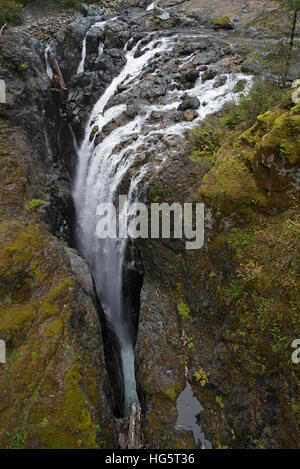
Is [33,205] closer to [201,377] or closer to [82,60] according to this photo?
[201,377]

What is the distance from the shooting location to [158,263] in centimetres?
762

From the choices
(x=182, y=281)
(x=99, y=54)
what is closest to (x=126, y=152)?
(x=182, y=281)

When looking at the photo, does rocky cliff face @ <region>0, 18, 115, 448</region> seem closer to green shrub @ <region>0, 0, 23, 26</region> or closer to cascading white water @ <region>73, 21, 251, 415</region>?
cascading white water @ <region>73, 21, 251, 415</region>

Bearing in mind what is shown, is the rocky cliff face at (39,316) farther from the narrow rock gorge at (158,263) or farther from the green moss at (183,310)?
the green moss at (183,310)

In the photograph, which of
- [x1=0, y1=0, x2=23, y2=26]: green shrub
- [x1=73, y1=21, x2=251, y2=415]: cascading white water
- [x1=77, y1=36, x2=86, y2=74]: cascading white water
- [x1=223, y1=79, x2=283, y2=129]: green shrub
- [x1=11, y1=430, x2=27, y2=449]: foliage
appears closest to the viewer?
[x1=11, y1=430, x2=27, y2=449]: foliage

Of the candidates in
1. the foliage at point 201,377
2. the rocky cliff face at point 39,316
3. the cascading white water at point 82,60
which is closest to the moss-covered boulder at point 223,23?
the cascading white water at point 82,60

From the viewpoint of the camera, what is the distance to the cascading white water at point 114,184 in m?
9.20

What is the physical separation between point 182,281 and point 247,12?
2060 centimetres

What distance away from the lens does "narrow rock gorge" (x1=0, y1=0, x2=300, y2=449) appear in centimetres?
463

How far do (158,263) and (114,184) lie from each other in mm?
3725

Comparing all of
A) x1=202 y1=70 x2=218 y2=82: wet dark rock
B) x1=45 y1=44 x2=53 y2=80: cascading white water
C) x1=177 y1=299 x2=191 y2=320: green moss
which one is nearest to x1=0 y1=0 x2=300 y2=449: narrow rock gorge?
x1=177 y1=299 x2=191 y2=320: green moss

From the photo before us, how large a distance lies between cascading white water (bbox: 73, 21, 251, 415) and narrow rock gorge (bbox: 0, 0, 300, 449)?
80mm

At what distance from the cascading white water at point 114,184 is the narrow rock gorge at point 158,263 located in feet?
0.26

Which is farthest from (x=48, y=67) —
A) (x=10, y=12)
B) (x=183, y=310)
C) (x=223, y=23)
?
(x=183, y=310)
